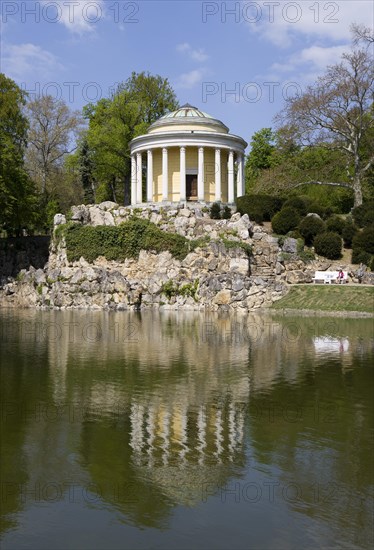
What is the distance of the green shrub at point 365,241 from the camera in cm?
4172

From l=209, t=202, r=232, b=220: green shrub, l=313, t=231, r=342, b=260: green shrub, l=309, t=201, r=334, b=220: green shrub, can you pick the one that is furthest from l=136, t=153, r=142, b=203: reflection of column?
l=313, t=231, r=342, b=260: green shrub

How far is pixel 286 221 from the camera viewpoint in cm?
4500

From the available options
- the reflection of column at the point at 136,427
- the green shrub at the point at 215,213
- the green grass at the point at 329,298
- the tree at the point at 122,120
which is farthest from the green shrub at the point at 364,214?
the reflection of column at the point at 136,427

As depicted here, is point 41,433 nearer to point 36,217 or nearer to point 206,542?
point 206,542

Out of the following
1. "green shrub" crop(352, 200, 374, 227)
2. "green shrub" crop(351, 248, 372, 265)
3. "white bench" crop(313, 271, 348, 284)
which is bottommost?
"white bench" crop(313, 271, 348, 284)

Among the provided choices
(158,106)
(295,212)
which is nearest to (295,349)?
(295,212)

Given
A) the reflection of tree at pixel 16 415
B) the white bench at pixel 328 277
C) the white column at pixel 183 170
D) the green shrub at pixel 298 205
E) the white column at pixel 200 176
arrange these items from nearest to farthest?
1. the reflection of tree at pixel 16 415
2. the white bench at pixel 328 277
3. the green shrub at pixel 298 205
4. the white column at pixel 183 170
5. the white column at pixel 200 176

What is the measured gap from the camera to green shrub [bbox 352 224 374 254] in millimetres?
41719

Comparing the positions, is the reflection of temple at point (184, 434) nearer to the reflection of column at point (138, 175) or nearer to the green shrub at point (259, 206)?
the green shrub at point (259, 206)

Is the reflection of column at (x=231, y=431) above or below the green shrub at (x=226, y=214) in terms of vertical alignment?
A: below

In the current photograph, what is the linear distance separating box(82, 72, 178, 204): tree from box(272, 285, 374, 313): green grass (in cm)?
2756

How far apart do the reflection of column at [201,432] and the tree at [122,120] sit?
1947 inches

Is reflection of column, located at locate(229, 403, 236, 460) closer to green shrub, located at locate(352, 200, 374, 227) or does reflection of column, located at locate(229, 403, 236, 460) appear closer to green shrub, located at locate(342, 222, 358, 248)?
green shrub, located at locate(342, 222, 358, 248)

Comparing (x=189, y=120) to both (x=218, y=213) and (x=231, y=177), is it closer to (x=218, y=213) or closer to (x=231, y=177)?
(x=231, y=177)
